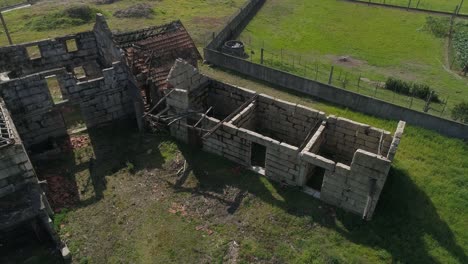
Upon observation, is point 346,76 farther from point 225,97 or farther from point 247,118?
point 247,118

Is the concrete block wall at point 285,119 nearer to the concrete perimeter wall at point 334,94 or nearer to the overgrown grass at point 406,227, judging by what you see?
the overgrown grass at point 406,227

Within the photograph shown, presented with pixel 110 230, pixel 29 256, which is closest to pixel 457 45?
pixel 110 230

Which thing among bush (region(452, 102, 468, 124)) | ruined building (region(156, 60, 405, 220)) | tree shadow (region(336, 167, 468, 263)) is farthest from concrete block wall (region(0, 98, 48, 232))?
bush (region(452, 102, 468, 124))

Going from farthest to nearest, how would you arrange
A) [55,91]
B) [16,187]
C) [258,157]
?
[55,91] → [258,157] → [16,187]

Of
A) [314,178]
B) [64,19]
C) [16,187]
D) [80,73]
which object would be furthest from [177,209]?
[64,19]

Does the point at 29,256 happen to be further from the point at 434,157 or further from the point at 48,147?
the point at 434,157

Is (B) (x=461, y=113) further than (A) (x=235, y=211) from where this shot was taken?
Yes

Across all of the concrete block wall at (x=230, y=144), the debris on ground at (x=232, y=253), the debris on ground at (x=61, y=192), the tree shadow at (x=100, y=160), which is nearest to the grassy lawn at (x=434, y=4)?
the concrete block wall at (x=230, y=144)
